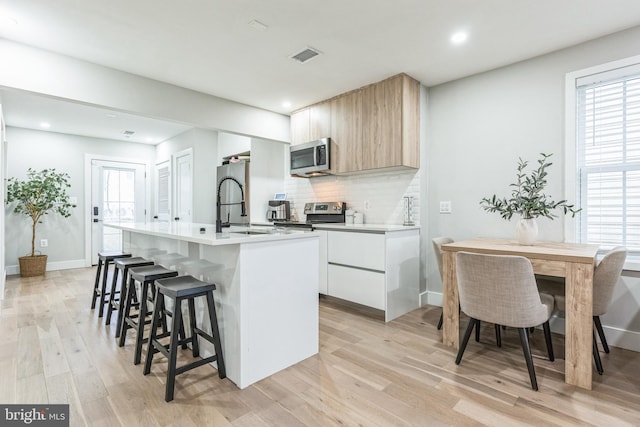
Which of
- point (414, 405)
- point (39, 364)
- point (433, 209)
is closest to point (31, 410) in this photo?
point (39, 364)

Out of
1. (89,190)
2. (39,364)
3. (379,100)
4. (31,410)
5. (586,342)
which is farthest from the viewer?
(89,190)

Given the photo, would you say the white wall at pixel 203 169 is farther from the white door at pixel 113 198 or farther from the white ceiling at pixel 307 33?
the white ceiling at pixel 307 33

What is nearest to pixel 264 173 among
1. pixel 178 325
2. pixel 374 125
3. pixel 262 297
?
pixel 374 125

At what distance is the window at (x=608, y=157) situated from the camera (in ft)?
8.23

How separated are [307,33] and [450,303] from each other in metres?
2.43

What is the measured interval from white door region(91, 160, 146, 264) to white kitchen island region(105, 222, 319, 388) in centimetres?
484

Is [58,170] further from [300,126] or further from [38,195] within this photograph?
[300,126]

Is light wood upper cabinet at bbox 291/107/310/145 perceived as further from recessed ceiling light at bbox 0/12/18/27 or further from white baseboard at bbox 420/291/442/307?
recessed ceiling light at bbox 0/12/18/27

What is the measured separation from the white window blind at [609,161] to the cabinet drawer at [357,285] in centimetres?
179

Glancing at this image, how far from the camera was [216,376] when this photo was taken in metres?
2.06

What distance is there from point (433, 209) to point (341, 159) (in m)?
1.23

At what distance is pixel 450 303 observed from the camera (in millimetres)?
2506

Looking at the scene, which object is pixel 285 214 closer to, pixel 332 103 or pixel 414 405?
pixel 332 103

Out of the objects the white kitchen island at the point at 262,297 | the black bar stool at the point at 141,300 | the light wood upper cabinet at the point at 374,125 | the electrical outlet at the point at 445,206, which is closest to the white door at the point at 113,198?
the black bar stool at the point at 141,300
